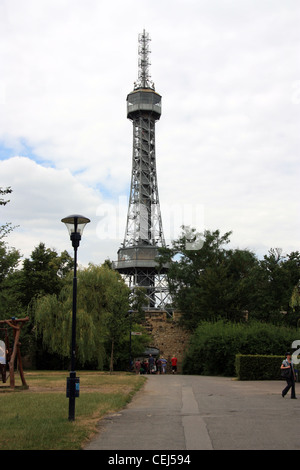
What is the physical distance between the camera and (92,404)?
1163 centimetres

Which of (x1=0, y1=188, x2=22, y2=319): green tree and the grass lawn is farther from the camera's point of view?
(x1=0, y1=188, x2=22, y2=319): green tree

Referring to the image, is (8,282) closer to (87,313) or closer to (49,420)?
(87,313)

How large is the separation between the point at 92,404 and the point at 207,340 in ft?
59.9

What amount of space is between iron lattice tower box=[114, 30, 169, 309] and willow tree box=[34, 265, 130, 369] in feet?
114

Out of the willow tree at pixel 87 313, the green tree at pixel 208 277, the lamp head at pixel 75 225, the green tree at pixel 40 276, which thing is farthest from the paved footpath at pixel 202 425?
the green tree at pixel 40 276

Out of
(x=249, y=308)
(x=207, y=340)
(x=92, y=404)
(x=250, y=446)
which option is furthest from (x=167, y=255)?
(x=250, y=446)

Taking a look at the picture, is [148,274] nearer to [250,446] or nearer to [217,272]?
[217,272]

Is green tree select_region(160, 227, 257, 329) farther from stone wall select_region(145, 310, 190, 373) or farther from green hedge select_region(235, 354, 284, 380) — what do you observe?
green hedge select_region(235, 354, 284, 380)

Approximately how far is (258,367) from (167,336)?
23696 millimetres

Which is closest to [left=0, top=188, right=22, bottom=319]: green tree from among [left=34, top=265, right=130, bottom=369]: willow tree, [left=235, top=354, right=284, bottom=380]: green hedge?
[left=34, top=265, right=130, bottom=369]: willow tree

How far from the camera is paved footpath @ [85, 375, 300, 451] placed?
7.05 m

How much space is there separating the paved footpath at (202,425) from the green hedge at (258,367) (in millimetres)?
9426

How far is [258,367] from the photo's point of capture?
23.2 meters

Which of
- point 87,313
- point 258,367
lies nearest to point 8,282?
point 87,313
